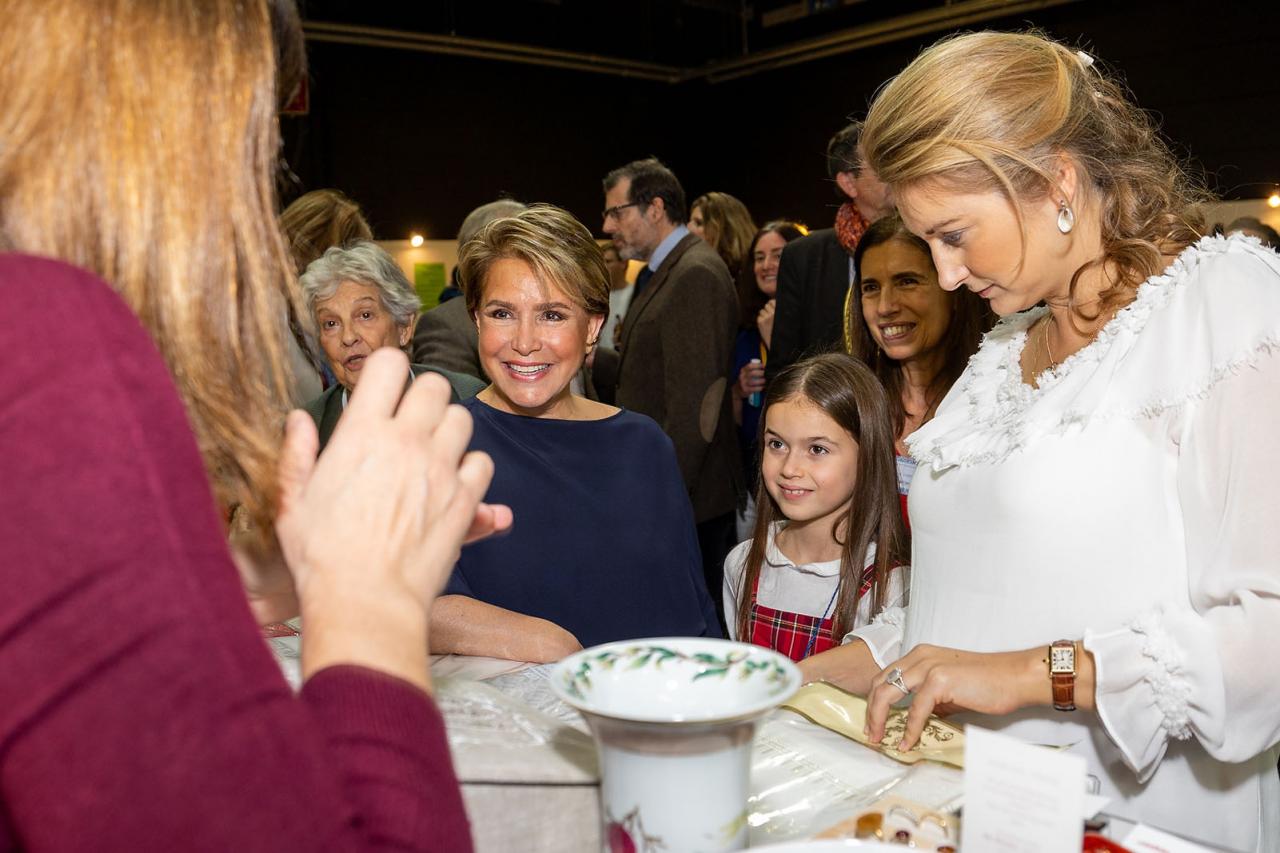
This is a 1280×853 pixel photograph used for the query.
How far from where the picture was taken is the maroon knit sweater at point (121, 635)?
18.1 inches

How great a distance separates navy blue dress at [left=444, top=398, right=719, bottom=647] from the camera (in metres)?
2.06

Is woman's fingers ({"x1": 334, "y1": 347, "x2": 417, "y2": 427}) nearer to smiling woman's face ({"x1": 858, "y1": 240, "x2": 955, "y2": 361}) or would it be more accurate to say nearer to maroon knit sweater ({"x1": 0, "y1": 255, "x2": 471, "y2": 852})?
maroon knit sweater ({"x1": 0, "y1": 255, "x2": 471, "y2": 852})

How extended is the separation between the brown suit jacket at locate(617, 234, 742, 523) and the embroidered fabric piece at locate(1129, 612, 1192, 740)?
273 cm

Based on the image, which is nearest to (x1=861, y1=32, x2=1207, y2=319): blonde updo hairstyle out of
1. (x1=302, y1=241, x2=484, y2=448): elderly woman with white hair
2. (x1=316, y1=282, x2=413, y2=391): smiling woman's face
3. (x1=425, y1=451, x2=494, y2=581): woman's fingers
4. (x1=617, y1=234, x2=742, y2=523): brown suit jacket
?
(x1=425, y1=451, x2=494, y2=581): woman's fingers

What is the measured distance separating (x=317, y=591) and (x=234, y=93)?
31 cm

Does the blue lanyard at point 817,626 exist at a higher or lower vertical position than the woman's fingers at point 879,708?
lower

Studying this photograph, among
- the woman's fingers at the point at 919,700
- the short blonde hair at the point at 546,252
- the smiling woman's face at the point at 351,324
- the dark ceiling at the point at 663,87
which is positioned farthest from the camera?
the dark ceiling at the point at 663,87

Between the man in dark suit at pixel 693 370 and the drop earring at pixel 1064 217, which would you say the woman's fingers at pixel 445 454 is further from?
the man in dark suit at pixel 693 370

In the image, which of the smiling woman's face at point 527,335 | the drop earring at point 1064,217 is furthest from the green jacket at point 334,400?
the drop earring at point 1064,217

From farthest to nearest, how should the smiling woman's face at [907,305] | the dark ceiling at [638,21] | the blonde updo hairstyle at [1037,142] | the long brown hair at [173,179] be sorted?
the dark ceiling at [638,21] < the smiling woman's face at [907,305] < the blonde updo hairstyle at [1037,142] < the long brown hair at [173,179]

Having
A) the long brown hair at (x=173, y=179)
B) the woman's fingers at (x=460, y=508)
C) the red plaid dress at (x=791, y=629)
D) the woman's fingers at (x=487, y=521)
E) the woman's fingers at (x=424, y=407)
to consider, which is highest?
the long brown hair at (x=173, y=179)

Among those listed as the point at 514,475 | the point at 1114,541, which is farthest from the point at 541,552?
the point at 1114,541

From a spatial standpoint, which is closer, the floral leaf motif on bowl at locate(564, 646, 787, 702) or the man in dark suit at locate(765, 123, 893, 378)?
the floral leaf motif on bowl at locate(564, 646, 787, 702)

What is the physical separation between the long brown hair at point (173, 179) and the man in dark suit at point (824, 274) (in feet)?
9.41
